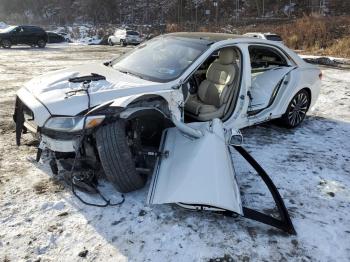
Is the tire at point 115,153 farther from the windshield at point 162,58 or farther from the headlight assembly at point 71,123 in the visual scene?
the windshield at point 162,58

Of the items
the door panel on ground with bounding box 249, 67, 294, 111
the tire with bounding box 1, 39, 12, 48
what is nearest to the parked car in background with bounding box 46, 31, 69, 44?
the tire with bounding box 1, 39, 12, 48

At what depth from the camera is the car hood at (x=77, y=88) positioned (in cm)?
370

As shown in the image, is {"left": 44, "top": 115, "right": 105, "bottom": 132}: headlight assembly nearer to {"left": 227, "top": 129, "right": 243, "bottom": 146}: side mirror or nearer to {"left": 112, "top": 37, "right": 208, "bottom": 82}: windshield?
{"left": 112, "top": 37, "right": 208, "bottom": 82}: windshield

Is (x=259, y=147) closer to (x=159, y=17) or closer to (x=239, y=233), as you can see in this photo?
(x=239, y=233)

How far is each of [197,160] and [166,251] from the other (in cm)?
88

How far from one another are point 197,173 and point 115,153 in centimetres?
78

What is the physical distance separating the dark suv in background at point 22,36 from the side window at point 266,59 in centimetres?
2155

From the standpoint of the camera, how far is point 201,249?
304 cm

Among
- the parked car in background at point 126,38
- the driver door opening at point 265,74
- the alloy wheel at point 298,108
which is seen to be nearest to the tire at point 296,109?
the alloy wheel at point 298,108

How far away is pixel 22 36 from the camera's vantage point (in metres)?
24.4

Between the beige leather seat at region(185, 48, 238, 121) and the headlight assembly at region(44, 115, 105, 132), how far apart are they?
5.77 ft

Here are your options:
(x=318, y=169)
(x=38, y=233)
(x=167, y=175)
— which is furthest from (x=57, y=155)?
(x=318, y=169)

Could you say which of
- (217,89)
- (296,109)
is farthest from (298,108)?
(217,89)

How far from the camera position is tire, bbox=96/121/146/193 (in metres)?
3.49
